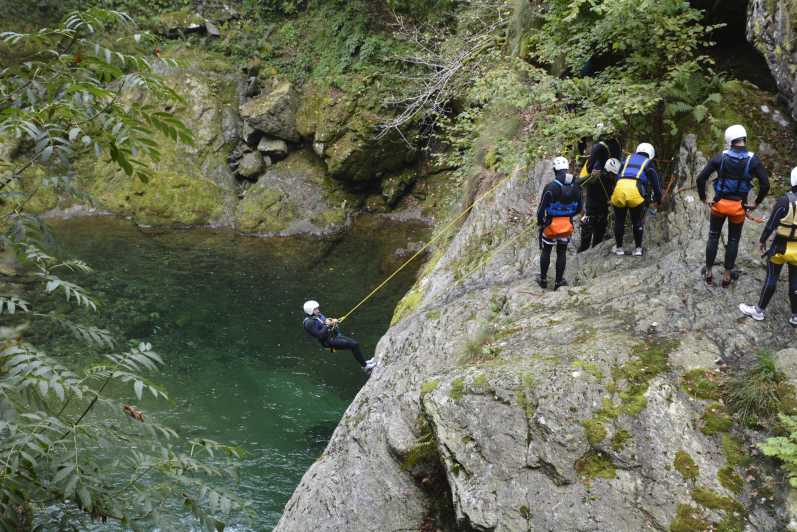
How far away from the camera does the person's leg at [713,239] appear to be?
6.90m

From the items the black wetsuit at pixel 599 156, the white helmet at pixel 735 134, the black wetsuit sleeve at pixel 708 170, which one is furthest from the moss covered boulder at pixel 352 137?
the white helmet at pixel 735 134

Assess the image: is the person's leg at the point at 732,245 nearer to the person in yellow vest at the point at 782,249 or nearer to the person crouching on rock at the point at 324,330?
the person in yellow vest at the point at 782,249

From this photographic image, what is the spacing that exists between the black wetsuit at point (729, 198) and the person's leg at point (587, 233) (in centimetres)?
194

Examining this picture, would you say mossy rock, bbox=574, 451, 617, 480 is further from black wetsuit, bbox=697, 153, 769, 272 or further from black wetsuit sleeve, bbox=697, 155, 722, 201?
black wetsuit sleeve, bbox=697, 155, 722, 201

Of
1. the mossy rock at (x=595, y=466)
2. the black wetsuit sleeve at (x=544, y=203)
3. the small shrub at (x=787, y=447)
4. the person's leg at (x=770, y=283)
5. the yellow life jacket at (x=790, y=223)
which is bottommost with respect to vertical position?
the mossy rock at (x=595, y=466)

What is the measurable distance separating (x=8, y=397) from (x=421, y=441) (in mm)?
4843

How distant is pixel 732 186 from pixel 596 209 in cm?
216

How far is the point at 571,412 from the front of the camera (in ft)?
19.7

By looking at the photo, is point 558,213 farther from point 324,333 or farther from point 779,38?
point 324,333

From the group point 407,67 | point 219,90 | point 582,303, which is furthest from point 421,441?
point 219,90

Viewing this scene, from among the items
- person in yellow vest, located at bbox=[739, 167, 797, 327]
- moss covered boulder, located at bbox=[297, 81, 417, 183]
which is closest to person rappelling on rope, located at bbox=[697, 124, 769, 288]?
person in yellow vest, located at bbox=[739, 167, 797, 327]

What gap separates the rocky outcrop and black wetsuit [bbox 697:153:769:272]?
1.82 meters

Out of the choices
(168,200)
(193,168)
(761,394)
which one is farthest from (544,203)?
(193,168)

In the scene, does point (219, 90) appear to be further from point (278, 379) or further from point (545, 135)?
point (545, 135)
